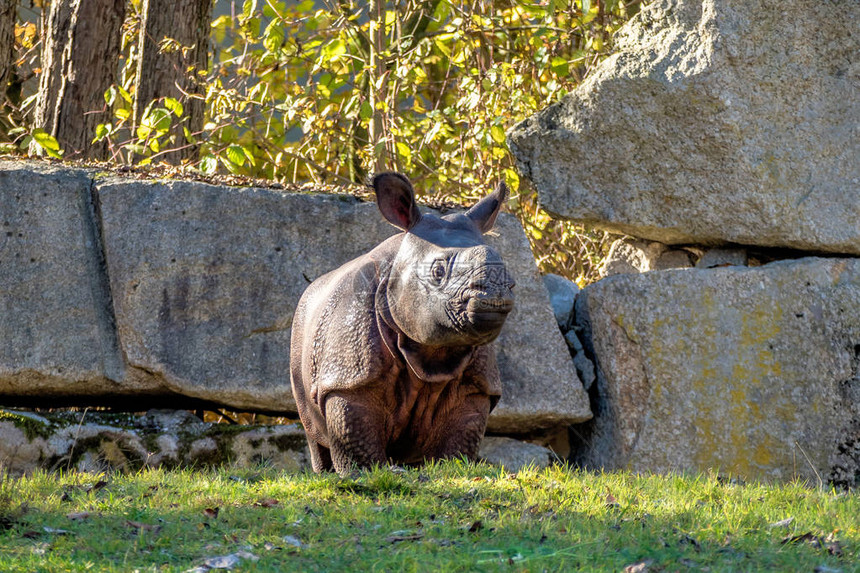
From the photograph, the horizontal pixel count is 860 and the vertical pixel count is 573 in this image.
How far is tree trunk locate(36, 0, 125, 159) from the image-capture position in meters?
8.84

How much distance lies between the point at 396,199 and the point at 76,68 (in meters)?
4.91

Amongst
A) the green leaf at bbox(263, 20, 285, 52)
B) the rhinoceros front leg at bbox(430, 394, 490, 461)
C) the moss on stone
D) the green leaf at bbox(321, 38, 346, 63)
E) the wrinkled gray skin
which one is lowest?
the moss on stone

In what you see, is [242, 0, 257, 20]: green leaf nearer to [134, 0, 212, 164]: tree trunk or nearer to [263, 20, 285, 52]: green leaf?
[263, 20, 285, 52]: green leaf

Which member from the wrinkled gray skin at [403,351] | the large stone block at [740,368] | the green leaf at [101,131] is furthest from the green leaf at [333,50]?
the wrinkled gray skin at [403,351]

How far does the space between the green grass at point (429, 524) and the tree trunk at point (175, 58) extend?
4701 mm

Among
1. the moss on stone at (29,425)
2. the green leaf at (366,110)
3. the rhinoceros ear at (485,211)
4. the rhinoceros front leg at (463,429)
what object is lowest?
the moss on stone at (29,425)

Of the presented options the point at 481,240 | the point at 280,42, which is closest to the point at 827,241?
the point at 481,240

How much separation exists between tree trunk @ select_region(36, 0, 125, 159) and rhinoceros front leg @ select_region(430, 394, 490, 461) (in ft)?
16.3

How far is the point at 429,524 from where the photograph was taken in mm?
4164

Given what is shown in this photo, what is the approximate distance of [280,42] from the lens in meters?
8.70

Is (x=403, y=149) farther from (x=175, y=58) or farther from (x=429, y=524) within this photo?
(x=429, y=524)

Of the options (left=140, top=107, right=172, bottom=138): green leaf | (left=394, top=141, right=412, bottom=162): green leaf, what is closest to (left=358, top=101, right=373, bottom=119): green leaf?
(left=394, top=141, right=412, bottom=162): green leaf

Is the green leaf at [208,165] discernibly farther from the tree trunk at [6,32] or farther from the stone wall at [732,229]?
the stone wall at [732,229]

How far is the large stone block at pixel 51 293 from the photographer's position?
689 centimetres
